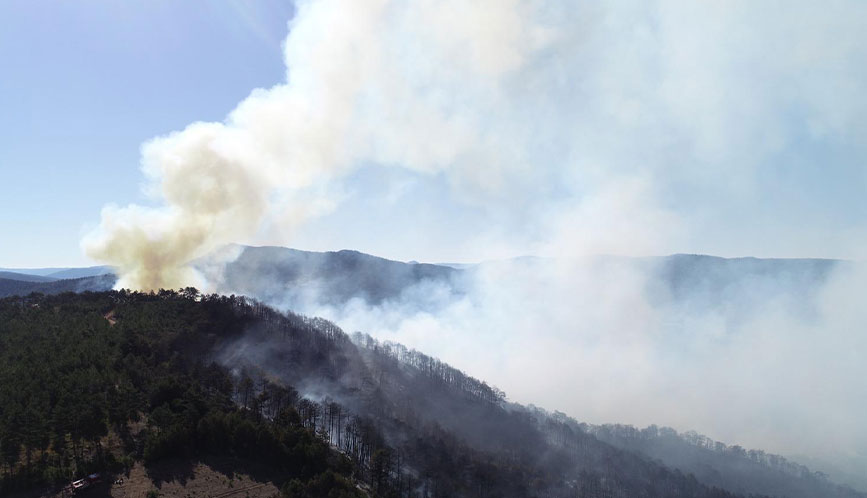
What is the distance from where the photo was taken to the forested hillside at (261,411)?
151ft

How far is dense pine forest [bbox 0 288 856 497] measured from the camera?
45.9 m

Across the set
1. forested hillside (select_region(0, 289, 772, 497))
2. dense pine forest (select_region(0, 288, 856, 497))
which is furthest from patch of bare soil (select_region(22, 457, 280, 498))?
forested hillside (select_region(0, 289, 772, 497))

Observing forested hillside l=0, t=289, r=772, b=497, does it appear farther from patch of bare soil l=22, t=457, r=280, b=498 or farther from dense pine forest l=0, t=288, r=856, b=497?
patch of bare soil l=22, t=457, r=280, b=498

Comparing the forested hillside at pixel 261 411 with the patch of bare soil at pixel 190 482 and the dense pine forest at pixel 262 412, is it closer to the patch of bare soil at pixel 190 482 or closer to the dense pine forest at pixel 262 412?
the dense pine forest at pixel 262 412

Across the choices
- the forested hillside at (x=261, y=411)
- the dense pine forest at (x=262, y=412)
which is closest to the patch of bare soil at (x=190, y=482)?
the dense pine forest at (x=262, y=412)

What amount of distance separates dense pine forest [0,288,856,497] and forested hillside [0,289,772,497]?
24 centimetres

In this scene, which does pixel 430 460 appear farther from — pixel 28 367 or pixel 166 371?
pixel 28 367

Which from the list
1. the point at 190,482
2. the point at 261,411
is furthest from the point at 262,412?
the point at 190,482

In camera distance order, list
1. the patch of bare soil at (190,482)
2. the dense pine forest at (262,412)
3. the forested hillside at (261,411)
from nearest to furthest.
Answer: the patch of bare soil at (190,482) < the dense pine forest at (262,412) < the forested hillside at (261,411)

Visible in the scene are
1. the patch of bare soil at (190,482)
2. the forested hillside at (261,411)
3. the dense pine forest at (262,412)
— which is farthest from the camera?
the forested hillside at (261,411)

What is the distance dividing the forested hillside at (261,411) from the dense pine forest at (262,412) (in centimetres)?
24

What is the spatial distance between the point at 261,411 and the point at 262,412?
7.06 feet

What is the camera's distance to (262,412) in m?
70.1

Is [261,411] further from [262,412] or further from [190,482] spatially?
[190,482]
